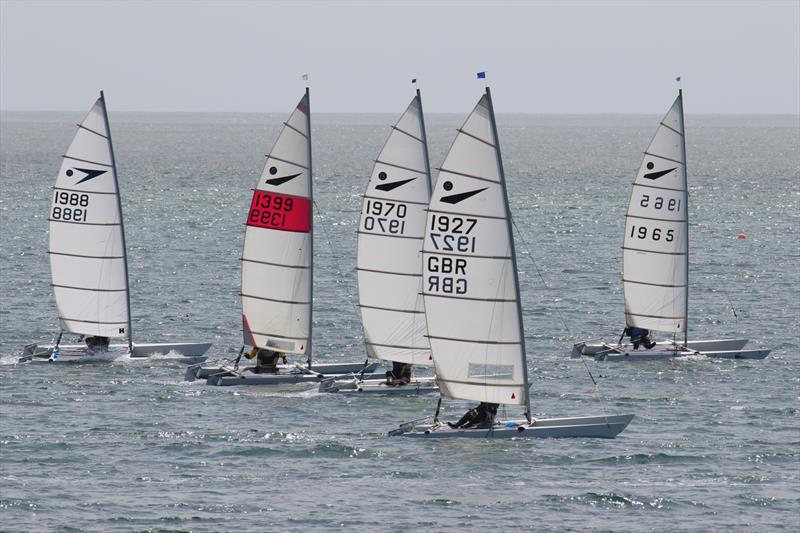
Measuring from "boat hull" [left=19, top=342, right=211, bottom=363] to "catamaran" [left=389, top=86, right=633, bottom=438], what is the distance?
671 inches

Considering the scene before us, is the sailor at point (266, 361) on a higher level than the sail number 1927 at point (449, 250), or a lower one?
lower

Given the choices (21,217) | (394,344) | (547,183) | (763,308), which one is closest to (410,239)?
(394,344)

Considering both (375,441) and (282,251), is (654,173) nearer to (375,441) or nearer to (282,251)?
(282,251)

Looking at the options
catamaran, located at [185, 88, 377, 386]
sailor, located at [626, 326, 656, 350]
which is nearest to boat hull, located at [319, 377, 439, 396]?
catamaran, located at [185, 88, 377, 386]

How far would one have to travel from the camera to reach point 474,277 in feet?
156

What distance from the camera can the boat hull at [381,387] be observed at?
55981 millimetres

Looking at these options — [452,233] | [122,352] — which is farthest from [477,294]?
[122,352]

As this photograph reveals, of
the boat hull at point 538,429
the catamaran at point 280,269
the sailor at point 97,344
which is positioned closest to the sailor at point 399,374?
the catamaran at point 280,269

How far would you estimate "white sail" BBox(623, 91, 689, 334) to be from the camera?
64.2 m

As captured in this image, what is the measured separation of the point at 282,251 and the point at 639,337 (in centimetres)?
1666

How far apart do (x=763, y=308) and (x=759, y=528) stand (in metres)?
40.1

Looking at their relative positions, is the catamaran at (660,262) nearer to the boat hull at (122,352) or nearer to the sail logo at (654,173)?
the sail logo at (654,173)

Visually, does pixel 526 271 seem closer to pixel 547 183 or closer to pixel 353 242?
pixel 353 242

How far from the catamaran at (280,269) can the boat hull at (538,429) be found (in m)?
9.86
